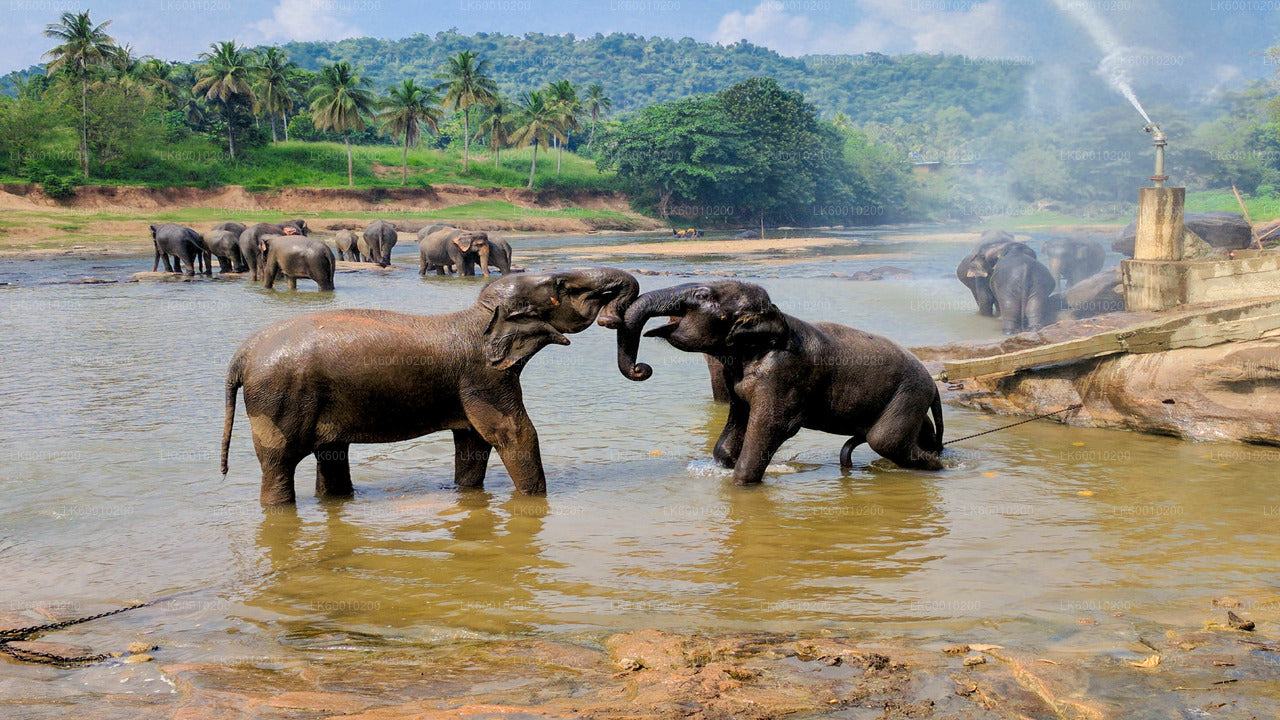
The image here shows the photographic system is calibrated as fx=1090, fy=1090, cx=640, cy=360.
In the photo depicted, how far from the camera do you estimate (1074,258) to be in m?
21.2

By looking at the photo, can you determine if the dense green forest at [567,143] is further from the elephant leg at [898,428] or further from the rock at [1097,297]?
the elephant leg at [898,428]

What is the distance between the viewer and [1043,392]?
385 inches

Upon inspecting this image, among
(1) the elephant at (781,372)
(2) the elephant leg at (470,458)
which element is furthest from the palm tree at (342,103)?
(1) the elephant at (781,372)

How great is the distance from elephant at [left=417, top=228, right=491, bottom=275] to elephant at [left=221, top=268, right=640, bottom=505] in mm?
22005

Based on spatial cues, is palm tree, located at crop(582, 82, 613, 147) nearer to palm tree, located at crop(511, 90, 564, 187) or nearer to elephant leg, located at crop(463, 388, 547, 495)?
palm tree, located at crop(511, 90, 564, 187)

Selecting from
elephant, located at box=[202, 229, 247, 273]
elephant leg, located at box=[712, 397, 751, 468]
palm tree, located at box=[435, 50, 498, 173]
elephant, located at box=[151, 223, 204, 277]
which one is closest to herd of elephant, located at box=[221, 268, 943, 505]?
elephant leg, located at box=[712, 397, 751, 468]

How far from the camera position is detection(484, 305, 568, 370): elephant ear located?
6.68m

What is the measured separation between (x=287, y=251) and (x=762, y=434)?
1810 centimetres

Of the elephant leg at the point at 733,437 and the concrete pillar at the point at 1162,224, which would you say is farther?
the concrete pillar at the point at 1162,224

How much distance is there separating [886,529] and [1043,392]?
3.93 m

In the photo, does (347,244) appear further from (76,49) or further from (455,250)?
(76,49)

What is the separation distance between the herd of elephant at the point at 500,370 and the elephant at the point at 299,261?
16685mm

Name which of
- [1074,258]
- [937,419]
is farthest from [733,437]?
[1074,258]

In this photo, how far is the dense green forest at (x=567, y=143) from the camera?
46156mm
